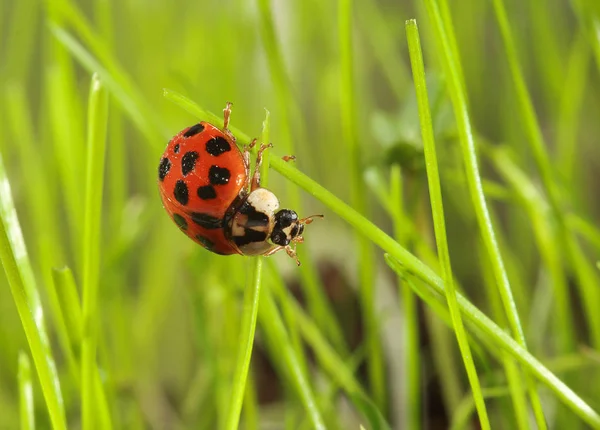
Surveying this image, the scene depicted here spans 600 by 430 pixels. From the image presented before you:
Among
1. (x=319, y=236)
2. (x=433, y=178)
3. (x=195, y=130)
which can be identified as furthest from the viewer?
(x=319, y=236)

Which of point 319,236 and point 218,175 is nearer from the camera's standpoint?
point 218,175

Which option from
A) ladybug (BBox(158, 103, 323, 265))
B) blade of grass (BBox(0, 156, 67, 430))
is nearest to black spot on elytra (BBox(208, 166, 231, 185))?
ladybug (BBox(158, 103, 323, 265))

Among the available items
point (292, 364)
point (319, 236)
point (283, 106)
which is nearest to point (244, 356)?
point (292, 364)

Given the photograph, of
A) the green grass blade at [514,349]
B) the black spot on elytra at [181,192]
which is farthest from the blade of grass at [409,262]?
the black spot on elytra at [181,192]

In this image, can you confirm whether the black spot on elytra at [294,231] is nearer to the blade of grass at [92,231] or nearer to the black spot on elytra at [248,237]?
the black spot on elytra at [248,237]

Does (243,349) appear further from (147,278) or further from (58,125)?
(147,278)

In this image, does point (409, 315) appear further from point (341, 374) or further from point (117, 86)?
point (117, 86)

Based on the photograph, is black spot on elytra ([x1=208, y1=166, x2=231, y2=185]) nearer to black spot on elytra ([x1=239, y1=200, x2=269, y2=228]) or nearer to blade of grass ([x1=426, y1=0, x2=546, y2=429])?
black spot on elytra ([x1=239, y1=200, x2=269, y2=228])
